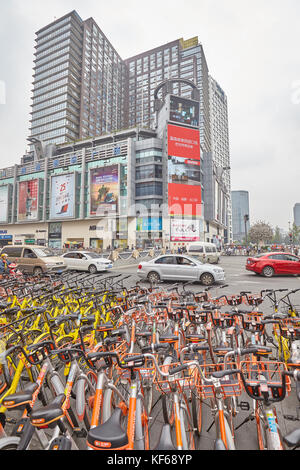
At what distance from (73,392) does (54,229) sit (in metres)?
58.4

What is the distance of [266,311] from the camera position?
697 centimetres

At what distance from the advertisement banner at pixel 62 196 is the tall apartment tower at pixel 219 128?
66300mm

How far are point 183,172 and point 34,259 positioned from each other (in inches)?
1585

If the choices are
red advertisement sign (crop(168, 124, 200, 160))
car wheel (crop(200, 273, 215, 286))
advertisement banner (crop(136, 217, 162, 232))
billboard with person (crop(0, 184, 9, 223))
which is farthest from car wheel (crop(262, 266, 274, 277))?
billboard with person (crop(0, 184, 9, 223))

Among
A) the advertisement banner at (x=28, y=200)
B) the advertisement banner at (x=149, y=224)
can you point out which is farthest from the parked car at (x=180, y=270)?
the advertisement banner at (x=28, y=200)

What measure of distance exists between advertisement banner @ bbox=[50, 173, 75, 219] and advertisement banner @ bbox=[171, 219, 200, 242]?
2208 centimetres

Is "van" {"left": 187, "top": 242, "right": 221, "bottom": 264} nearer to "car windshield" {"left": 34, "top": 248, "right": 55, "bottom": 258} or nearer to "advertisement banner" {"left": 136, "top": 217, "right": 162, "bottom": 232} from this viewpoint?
"car windshield" {"left": 34, "top": 248, "right": 55, "bottom": 258}

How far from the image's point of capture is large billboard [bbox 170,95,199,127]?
2016 inches

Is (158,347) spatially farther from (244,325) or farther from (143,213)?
(143,213)

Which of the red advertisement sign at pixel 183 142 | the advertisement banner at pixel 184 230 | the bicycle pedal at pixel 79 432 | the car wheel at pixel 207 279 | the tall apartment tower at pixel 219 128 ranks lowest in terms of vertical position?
the bicycle pedal at pixel 79 432

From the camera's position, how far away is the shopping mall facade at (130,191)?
158 ft

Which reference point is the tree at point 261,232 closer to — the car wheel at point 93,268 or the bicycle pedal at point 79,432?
the car wheel at point 93,268

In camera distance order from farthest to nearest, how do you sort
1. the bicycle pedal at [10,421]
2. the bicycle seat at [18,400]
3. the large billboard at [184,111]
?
the large billboard at [184,111] < the bicycle pedal at [10,421] < the bicycle seat at [18,400]

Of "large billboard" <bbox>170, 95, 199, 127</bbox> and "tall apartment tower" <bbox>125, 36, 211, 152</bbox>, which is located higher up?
"tall apartment tower" <bbox>125, 36, 211, 152</bbox>
